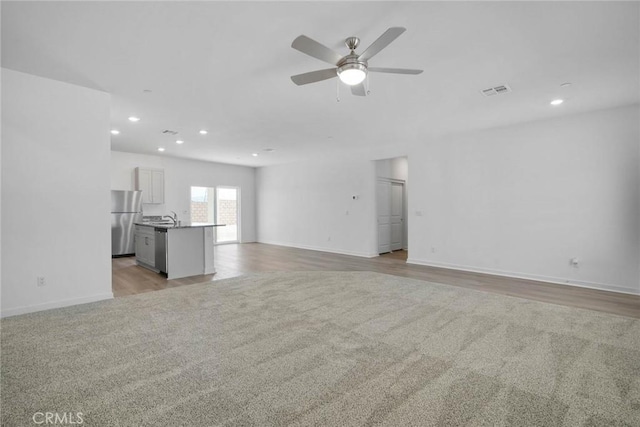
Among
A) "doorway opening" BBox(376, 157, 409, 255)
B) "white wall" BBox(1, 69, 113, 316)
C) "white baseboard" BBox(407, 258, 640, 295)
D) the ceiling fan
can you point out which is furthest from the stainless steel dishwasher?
"white baseboard" BBox(407, 258, 640, 295)

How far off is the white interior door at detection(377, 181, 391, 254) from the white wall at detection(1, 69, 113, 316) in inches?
235

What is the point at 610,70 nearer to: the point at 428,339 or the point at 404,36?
the point at 404,36

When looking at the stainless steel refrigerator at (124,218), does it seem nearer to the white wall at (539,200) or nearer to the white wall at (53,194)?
the white wall at (53,194)

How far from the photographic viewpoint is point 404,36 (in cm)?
265

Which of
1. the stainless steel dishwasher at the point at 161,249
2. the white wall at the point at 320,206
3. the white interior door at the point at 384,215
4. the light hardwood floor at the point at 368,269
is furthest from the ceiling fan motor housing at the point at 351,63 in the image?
the white interior door at the point at 384,215

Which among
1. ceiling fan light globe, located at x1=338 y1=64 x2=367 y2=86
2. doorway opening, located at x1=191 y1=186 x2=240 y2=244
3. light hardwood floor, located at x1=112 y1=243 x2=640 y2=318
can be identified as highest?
ceiling fan light globe, located at x1=338 y1=64 x2=367 y2=86

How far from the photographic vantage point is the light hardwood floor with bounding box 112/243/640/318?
408 centimetres

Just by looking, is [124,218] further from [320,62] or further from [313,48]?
[313,48]

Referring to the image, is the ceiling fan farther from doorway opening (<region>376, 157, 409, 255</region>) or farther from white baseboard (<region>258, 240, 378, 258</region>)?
white baseboard (<region>258, 240, 378, 258</region>)

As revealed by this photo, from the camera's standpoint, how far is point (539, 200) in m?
5.10

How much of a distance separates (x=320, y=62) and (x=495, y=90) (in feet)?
7.73

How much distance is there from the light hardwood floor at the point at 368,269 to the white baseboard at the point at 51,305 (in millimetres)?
388

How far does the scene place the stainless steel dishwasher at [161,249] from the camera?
538 centimetres

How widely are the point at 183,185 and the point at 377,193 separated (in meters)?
5.84
